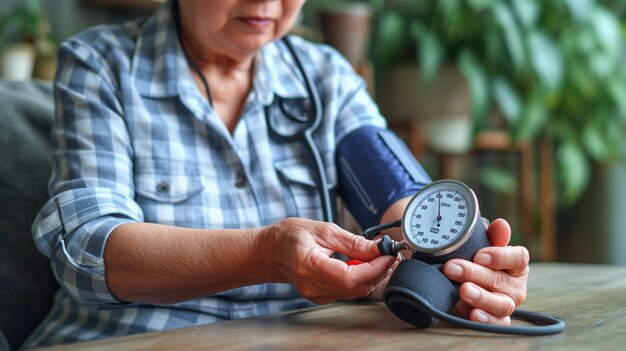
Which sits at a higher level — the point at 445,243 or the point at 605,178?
the point at 445,243

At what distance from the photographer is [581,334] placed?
779 millimetres

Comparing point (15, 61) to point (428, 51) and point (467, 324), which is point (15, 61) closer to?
point (428, 51)

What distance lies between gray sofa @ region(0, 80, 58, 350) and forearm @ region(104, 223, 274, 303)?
0.89 feet

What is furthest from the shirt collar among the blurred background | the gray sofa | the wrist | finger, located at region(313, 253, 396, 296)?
the blurred background

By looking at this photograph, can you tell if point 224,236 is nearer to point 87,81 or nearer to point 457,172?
point 87,81

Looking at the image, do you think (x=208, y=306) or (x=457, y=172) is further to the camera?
(x=457, y=172)

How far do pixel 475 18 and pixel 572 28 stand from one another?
1.22ft

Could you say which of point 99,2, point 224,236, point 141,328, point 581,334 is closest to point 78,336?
point 141,328

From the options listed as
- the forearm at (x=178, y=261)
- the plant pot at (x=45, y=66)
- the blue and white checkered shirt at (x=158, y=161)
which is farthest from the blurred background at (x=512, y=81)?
the forearm at (x=178, y=261)

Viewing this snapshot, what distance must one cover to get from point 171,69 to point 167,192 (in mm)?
195

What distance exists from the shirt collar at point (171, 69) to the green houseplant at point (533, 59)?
4.99 ft

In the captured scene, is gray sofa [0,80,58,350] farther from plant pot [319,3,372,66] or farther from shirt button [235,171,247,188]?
plant pot [319,3,372,66]

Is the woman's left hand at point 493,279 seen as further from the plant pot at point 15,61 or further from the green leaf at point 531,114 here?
the green leaf at point 531,114

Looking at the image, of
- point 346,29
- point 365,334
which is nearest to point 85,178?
point 365,334
